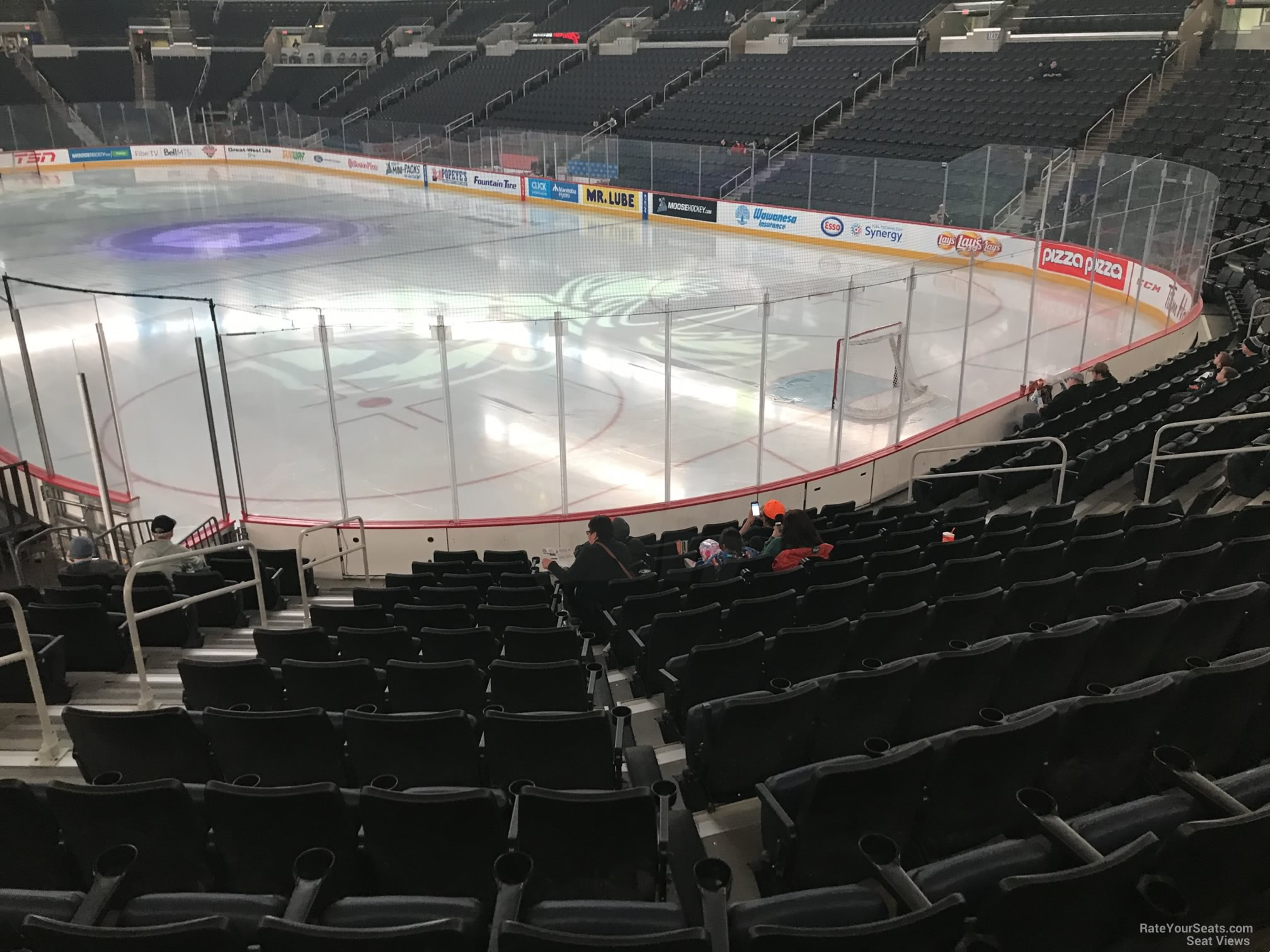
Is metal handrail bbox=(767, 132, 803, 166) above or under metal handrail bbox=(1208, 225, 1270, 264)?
above

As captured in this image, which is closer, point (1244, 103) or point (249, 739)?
point (249, 739)

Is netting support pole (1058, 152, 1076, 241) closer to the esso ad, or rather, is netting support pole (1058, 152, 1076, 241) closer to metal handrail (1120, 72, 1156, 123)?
the esso ad

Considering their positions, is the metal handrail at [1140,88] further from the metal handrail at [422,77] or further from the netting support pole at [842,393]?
the metal handrail at [422,77]

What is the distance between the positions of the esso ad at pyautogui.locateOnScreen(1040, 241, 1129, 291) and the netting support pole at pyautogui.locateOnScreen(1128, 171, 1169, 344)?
1.66 ft

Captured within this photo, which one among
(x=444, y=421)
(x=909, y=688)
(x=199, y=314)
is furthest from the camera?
(x=199, y=314)

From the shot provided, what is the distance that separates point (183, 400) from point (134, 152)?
126 feet

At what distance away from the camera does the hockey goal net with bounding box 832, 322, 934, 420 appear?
11.9 meters

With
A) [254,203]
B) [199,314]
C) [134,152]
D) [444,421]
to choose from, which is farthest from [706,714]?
[134,152]

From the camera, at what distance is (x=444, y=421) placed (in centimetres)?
1214

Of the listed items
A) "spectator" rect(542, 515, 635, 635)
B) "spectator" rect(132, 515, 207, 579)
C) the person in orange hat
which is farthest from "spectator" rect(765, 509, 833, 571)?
"spectator" rect(132, 515, 207, 579)

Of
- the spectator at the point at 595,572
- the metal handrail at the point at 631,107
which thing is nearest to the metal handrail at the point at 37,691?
the spectator at the point at 595,572

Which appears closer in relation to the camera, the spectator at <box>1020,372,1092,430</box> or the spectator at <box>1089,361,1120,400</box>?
the spectator at <box>1020,372,1092,430</box>

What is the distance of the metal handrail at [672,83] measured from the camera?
3672 cm

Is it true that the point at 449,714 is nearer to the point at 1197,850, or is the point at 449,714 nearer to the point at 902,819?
the point at 902,819
